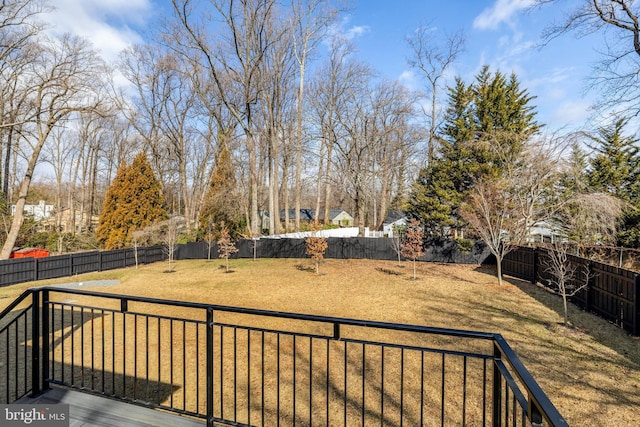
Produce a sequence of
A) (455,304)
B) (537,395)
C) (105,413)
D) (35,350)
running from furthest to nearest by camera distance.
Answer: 1. (455,304)
2. (35,350)
3. (105,413)
4. (537,395)

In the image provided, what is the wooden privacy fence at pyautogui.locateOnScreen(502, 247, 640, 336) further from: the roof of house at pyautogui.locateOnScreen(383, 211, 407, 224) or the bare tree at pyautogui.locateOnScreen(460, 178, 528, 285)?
the roof of house at pyautogui.locateOnScreen(383, 211, 407, 224)

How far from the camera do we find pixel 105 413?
2363mm

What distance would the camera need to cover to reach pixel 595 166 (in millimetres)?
16984

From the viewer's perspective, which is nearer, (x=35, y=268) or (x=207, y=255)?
(x=35, y=268)

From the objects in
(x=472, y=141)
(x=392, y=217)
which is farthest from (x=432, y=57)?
(x=392, y=217)

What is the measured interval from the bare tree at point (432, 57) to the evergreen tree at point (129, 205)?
1604 cm

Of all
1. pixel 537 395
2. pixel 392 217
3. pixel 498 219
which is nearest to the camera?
pixel 537 395

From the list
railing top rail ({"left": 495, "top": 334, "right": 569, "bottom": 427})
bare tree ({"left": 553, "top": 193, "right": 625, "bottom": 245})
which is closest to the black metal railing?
railing top rail ({"left": 495, "top": 334, "right": 569, "bottom": 427})

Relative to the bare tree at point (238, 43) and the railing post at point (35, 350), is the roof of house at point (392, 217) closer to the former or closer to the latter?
the bare tree at point (238, 43)

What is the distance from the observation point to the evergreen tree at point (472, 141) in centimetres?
1474

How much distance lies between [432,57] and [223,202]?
1560 centimetres

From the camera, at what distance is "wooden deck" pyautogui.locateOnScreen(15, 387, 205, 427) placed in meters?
2.24

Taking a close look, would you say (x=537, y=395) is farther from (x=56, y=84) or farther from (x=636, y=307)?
(x=56, y=84)

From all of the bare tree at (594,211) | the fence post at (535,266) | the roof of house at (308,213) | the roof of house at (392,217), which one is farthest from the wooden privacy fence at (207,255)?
the roof of house at (308,213)
